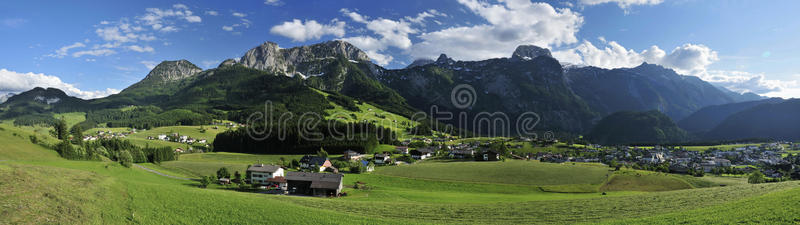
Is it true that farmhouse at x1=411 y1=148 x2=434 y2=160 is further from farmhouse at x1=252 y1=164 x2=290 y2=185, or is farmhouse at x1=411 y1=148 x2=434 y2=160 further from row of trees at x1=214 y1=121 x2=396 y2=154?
farmhouse at x1=252 y1=164 x2=290 y2=185

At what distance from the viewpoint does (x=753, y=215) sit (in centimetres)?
2045

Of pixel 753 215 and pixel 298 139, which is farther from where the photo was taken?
pixel 298 139

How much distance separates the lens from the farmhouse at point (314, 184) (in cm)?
5375

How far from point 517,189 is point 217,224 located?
166 ft

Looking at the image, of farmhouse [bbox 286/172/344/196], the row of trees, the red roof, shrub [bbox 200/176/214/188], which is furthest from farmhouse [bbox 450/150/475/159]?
shrub [bbox 200/176/214/188]

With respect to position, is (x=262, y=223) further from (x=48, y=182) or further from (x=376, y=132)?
(x=376, y=132)

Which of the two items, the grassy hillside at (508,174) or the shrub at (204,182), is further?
the grassy hillside at (508,174)

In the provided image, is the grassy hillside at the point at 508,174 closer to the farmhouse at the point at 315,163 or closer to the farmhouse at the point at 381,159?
the farmhouse at the point at 315,163

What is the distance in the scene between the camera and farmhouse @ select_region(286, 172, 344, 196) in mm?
53750

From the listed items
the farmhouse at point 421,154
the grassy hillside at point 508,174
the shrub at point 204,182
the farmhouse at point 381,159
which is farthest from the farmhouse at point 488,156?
the shrub at point 204,182

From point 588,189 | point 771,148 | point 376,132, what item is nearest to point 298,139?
point 376,132

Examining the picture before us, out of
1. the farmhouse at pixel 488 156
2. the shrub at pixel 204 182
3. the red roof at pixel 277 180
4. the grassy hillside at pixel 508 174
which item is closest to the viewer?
the shrub at pixel 204 182

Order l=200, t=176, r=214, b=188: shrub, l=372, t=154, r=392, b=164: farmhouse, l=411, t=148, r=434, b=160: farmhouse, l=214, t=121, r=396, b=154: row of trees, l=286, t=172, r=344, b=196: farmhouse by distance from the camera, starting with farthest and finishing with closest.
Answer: l=214, t=121, r=396, b=154: row of trees < l=411, t=148, r=434, b=160: farmhouse < l=372, t=154, r=392, b=164: farmhouse < l=200, t=176, r=214, b=188: shrub < l=286, t=172, r=344, b=196: farmhouse

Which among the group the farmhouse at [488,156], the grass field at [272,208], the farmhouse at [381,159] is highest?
the grass field at [272,208]
